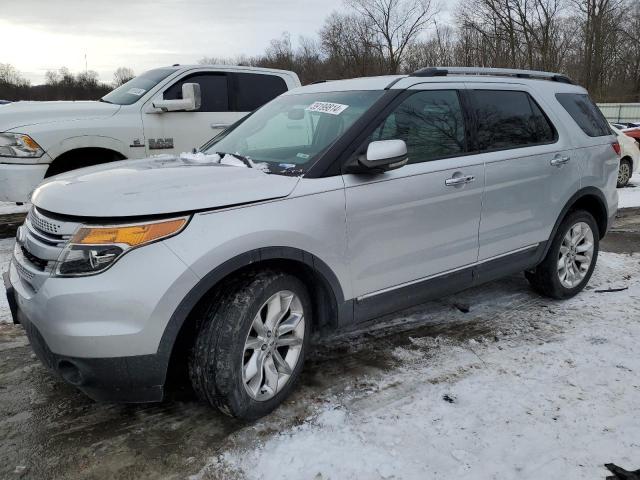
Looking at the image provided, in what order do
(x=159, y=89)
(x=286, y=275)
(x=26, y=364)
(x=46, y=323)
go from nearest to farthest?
(x=46, y=323) → (x=286, y=275) → (x=26, y=364) → (x=159, y=89)

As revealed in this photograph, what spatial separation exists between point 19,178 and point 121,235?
4069 millimetres

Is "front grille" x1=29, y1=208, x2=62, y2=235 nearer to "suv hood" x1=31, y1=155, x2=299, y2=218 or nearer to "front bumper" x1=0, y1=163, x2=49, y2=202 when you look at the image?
"suv hood" x1=31, y1=155, x2=299, y2=218

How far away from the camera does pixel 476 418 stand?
2.80m

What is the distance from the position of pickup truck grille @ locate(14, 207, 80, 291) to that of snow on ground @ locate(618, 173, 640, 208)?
921cm

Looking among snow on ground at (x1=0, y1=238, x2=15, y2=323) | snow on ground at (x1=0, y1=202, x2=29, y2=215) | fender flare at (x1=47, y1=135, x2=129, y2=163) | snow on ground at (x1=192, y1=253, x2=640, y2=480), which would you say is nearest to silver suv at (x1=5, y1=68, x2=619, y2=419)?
snow on ground at (x1=192, y1=253, x2=640, y2=480)

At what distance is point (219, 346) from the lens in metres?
2.50

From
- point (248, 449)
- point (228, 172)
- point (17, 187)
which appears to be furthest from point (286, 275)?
point (17, 187)

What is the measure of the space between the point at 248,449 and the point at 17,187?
445cm

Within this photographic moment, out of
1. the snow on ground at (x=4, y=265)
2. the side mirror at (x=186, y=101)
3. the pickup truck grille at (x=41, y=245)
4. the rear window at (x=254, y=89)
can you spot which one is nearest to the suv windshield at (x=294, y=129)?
the pickup truck grille at (x=41, y=245)

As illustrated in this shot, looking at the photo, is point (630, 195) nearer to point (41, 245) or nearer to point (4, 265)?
point (4, 265)

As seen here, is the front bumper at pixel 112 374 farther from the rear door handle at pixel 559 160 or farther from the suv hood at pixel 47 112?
the suv hood at pixel 47 112

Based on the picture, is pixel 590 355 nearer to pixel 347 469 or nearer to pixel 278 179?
pixel 347 469

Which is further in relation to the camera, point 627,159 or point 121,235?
point 627,159

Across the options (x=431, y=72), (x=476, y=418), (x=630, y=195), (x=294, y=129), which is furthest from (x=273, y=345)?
(x=630, y=195)
